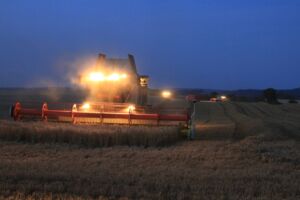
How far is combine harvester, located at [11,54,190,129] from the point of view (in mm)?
16500

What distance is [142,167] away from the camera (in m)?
10.6

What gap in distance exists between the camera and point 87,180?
8328 millimetres

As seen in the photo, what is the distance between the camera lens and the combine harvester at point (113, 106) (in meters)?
16.5

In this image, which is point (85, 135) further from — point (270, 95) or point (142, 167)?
point (270, 95)

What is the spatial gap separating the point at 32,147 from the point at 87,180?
17.7 ft

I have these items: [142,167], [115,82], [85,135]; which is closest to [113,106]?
[115,82]

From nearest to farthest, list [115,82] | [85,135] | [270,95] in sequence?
[85,135] → [115,82] → [270,95]

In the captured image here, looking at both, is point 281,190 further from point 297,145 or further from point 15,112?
point 15,112

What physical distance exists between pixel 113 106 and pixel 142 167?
23.4 feet

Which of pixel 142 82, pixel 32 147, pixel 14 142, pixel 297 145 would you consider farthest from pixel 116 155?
pixel 142 82

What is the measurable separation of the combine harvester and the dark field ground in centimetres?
104

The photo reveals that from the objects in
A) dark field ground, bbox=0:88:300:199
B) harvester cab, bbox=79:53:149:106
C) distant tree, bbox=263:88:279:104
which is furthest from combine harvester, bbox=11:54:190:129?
distant tree, bbox=263:88:279:104

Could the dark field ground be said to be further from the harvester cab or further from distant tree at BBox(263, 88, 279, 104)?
distant tree at BBox(263, 88, 279, 104)

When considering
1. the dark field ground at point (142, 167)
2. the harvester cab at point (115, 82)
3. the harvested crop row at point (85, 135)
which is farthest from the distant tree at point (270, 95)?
the harvested crop row at point (85, 135)
